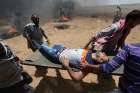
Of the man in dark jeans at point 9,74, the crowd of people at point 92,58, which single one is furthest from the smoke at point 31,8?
the man in dark jeans at point 9,74

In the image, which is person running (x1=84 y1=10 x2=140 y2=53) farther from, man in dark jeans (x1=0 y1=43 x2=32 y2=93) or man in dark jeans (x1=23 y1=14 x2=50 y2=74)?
man in dark jeans (x1=0 y1=43 x2=32 y2=93)

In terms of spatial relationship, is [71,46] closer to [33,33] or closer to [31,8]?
[33,33]

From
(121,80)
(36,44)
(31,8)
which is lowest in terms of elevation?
(31,8)

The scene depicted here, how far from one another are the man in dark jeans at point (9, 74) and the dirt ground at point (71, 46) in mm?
2359

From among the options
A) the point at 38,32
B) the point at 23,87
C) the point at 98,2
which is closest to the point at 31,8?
the point at 98,2

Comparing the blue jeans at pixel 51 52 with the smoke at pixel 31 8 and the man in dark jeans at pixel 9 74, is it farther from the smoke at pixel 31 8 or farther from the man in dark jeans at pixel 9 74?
the smoke at pixel 31 8

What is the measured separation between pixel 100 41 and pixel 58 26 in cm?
851

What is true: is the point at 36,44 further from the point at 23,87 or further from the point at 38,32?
the point at 23,87

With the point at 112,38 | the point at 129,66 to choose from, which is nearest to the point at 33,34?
the point at 112,38

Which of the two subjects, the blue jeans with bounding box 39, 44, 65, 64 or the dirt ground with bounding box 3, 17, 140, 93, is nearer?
the blue jeans with bounding box 39, 44, 65, 64

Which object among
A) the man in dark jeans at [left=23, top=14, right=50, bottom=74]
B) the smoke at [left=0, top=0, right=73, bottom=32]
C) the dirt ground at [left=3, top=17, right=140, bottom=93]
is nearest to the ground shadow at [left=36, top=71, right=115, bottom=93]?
the dirt ground at [left=3, top=17, right=140, bottom=93]

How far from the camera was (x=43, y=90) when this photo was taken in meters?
7.54

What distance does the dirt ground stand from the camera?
7.54 m

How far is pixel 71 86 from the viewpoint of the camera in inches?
298
